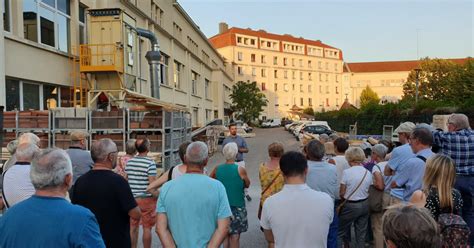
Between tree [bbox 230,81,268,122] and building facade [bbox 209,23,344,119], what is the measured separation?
1876cm

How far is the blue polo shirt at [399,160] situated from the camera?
502 cm

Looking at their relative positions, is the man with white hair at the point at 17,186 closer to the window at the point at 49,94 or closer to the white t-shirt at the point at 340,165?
the white t-shirt at the point at 340,165

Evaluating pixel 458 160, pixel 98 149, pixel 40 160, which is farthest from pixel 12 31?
pixel 458 160

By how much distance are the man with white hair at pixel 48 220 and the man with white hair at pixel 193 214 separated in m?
0.99

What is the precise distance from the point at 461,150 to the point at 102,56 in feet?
44.8

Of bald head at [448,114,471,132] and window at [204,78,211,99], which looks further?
window at [204,78,211,99]

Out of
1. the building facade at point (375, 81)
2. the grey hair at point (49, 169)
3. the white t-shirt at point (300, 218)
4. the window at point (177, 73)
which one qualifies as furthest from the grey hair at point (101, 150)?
the building facade at point (375, 81)

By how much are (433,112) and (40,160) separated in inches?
794

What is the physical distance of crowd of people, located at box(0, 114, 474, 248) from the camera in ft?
7.70

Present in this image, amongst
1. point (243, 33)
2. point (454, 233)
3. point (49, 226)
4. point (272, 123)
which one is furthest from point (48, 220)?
point (243, 33)

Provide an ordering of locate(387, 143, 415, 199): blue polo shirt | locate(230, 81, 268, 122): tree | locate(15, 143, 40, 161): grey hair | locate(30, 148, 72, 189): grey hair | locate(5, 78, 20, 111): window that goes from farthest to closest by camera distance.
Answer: locate(230, 81, 268, 122): tree < locate(5, 78, 20, 111): window < locate(387, 143, 415, 199): blue polo shirt < locate(15, 143, 40, 161): grey hair < locate(30, 148, 72, 189): grey hair

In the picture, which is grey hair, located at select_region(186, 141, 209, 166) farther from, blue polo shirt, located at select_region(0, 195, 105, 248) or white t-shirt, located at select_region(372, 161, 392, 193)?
white t-shirt, located at select_region(372, 161, 392, 193)

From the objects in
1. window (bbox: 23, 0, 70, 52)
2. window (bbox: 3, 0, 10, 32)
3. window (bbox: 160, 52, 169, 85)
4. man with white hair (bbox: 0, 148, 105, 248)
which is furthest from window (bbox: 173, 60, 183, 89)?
man with white hair (bbox: 0, 148, 105, 248)

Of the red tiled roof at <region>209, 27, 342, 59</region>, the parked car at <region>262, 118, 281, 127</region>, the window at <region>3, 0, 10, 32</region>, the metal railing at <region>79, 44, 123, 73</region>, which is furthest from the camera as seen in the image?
the red tiled roof at <region>209, 27, 342, 59</region>
